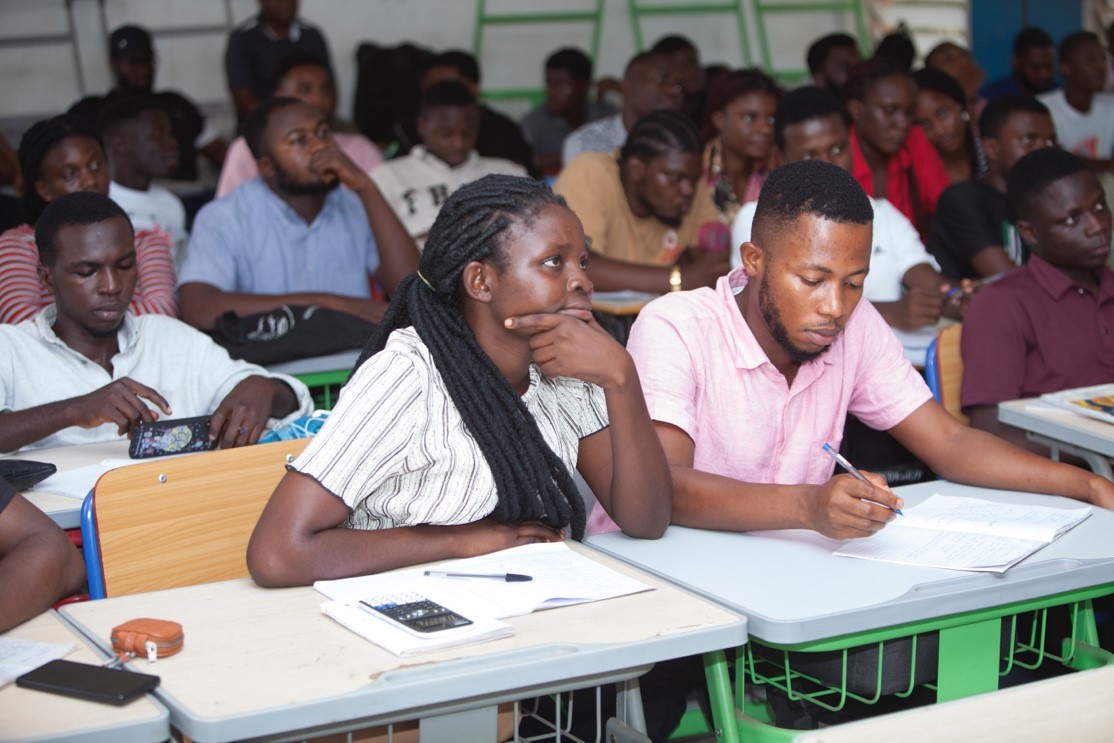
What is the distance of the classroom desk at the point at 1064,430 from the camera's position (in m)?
2.65

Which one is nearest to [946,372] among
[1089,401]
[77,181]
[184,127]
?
[1089,401]

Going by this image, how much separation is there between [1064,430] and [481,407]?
1374mm

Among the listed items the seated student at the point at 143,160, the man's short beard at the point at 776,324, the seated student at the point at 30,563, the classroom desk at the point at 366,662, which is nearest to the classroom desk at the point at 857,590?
the classroom desk at the point at 366,662

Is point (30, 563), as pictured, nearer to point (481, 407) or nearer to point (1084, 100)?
point (481, 407)

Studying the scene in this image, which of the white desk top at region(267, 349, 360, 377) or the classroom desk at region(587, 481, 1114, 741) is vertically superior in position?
the white desk top at region(267, 349, 360, 377)

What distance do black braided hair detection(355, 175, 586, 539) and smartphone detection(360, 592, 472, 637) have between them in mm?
344

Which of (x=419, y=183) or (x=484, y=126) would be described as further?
(x=484, y=126)

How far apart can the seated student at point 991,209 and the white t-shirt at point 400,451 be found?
109 inches

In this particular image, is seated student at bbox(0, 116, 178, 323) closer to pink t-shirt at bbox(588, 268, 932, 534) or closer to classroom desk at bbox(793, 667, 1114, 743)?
pink t-shirt at bbox(588, 268, 932, 534)

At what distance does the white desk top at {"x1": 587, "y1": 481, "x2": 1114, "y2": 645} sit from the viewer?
1.72 meters

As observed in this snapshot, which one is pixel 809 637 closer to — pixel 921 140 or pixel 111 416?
pixel 111 416

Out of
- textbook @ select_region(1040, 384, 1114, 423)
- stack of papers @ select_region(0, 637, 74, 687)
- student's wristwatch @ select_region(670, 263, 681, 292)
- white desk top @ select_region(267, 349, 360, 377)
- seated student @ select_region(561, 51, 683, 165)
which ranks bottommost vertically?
textbook @ select_region(1040, 384, 1114, 423)

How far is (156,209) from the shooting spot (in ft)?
16.1

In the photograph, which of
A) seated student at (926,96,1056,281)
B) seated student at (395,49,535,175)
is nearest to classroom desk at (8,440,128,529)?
seated student at (926,96,1056,281)
